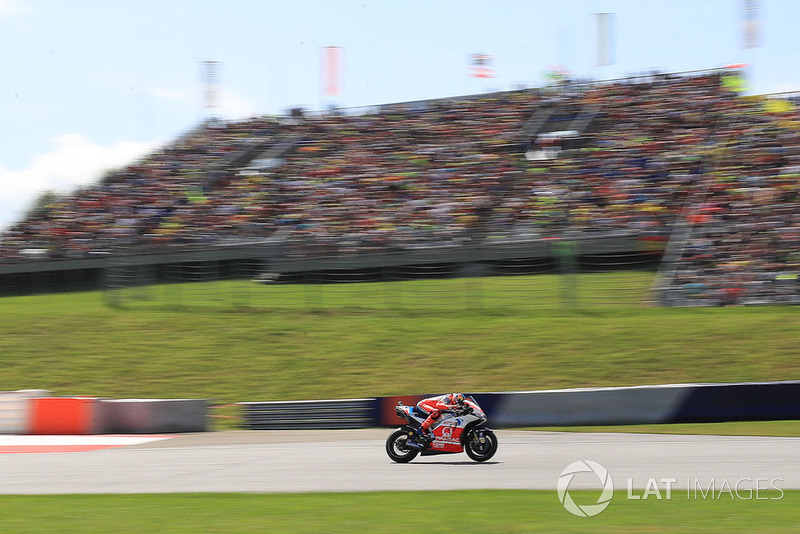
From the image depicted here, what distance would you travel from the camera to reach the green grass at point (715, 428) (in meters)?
11.8

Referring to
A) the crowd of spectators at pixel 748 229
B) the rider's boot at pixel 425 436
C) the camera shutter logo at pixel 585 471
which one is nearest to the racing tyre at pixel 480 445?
the rider's boot at pixel 425 436

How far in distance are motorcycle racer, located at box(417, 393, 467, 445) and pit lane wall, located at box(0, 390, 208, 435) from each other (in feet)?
20.1

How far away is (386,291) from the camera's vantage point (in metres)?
21.6

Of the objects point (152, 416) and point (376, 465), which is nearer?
point (376, 465)

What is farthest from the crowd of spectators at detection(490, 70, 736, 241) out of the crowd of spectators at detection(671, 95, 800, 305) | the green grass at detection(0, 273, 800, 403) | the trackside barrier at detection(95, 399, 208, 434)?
the trackside barrier at detection(95, 399, 208, 434)

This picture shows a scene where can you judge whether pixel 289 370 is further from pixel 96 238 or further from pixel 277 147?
pixel 277 147

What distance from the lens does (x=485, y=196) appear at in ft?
81.8

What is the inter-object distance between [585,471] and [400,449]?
6.45 ft

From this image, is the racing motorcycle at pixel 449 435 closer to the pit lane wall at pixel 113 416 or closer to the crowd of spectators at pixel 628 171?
the pit lane wall at pixel 113 416

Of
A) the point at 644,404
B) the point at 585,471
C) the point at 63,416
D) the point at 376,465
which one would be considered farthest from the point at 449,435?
the point at 63,416

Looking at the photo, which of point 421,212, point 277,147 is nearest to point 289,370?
point 421,212

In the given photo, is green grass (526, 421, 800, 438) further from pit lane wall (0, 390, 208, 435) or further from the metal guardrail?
pit lane wall (0, 390, 208, 435)

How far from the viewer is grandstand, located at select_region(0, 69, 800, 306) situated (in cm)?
2080

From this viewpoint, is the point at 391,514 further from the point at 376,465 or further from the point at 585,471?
the point at 376,465
